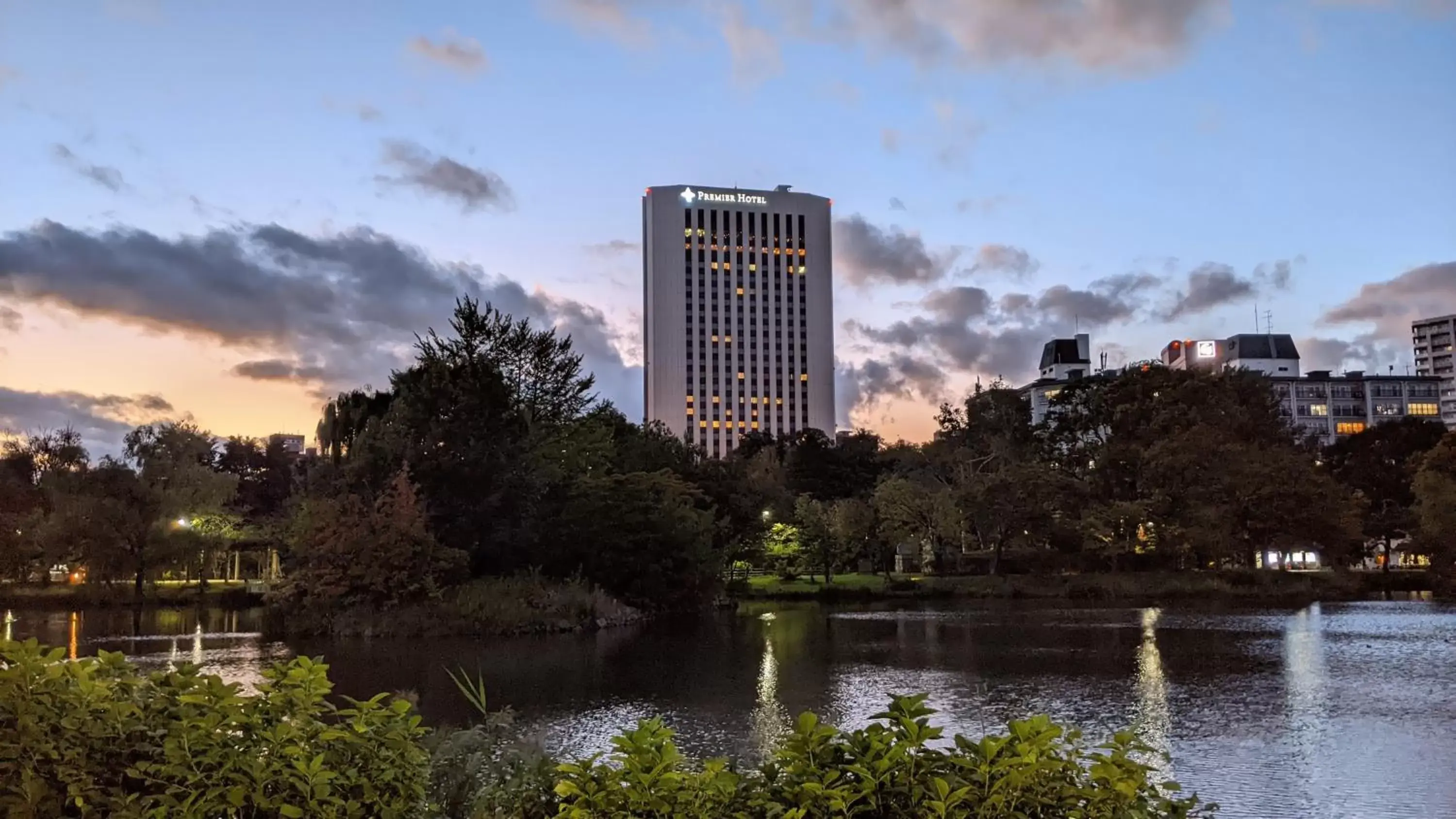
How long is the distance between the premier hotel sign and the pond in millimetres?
134969

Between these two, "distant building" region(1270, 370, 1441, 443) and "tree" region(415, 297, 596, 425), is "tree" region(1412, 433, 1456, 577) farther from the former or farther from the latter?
"distant building" region(1270, 370, 1441, 443)

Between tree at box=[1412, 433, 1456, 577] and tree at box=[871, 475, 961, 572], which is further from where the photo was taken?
tree at box=[871, 475, 961, 572]

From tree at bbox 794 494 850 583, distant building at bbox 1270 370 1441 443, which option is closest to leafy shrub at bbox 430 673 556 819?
tree at bbox 794 494 850 583

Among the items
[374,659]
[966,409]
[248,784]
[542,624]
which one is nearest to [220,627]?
[542,624]

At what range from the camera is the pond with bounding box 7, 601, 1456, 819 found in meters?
13.5

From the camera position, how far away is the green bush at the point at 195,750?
570cm

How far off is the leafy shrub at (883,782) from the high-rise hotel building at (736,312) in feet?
531

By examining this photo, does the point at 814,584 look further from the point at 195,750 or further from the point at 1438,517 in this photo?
the point at 195,750

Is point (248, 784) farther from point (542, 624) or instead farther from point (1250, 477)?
point (1250, 477)

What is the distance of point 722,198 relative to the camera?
173625 mm

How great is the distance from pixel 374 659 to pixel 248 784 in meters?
23.6

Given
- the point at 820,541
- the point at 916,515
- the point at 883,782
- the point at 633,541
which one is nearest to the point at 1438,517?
the point at 916,515

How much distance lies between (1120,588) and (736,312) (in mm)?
120775

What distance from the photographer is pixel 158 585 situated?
198ft
